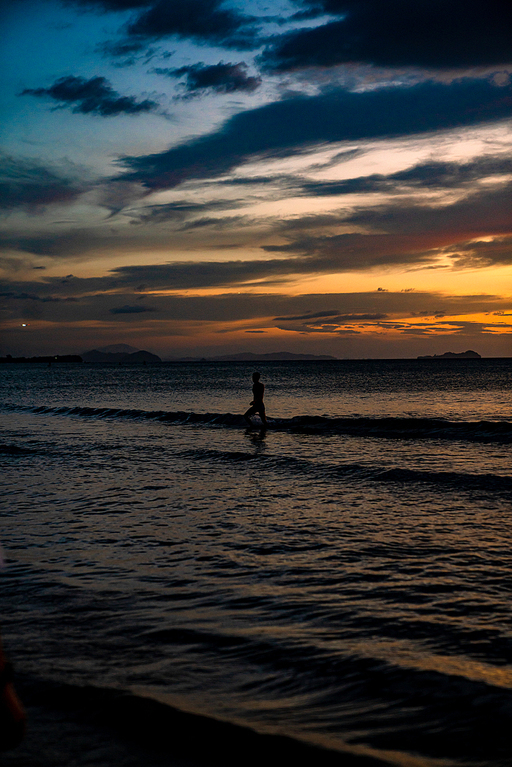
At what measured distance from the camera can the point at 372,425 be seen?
28875 millimetres

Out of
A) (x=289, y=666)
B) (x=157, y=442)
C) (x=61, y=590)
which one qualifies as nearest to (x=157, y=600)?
(x=61, y=590)

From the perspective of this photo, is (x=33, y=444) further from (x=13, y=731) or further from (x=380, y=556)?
(x=13, y=731)

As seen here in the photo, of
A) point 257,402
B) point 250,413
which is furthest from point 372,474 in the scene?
point 250,413

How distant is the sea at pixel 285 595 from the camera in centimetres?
479

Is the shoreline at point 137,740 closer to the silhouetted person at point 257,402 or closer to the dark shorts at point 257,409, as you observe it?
the silhouetted person at point 257,402

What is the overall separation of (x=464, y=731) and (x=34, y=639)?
432 centimetres

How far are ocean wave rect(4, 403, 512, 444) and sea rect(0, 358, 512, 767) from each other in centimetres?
757

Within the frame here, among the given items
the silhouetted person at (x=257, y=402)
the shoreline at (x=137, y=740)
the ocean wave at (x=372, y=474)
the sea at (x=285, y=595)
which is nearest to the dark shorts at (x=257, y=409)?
the silhouetted person at (x=257, y=402)

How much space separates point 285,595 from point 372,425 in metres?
22.3

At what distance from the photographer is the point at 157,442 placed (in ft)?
79.7

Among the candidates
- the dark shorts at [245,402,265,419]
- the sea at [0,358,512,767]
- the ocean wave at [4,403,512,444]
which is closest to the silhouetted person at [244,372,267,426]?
the dark shorts at [245,402,265,419]

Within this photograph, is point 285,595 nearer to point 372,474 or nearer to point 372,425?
point 372,474

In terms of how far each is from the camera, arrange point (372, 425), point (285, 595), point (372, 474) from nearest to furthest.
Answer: point (285, 595)
point (372, 474)
point (372, 425)

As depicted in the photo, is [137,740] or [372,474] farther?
[372,474]
